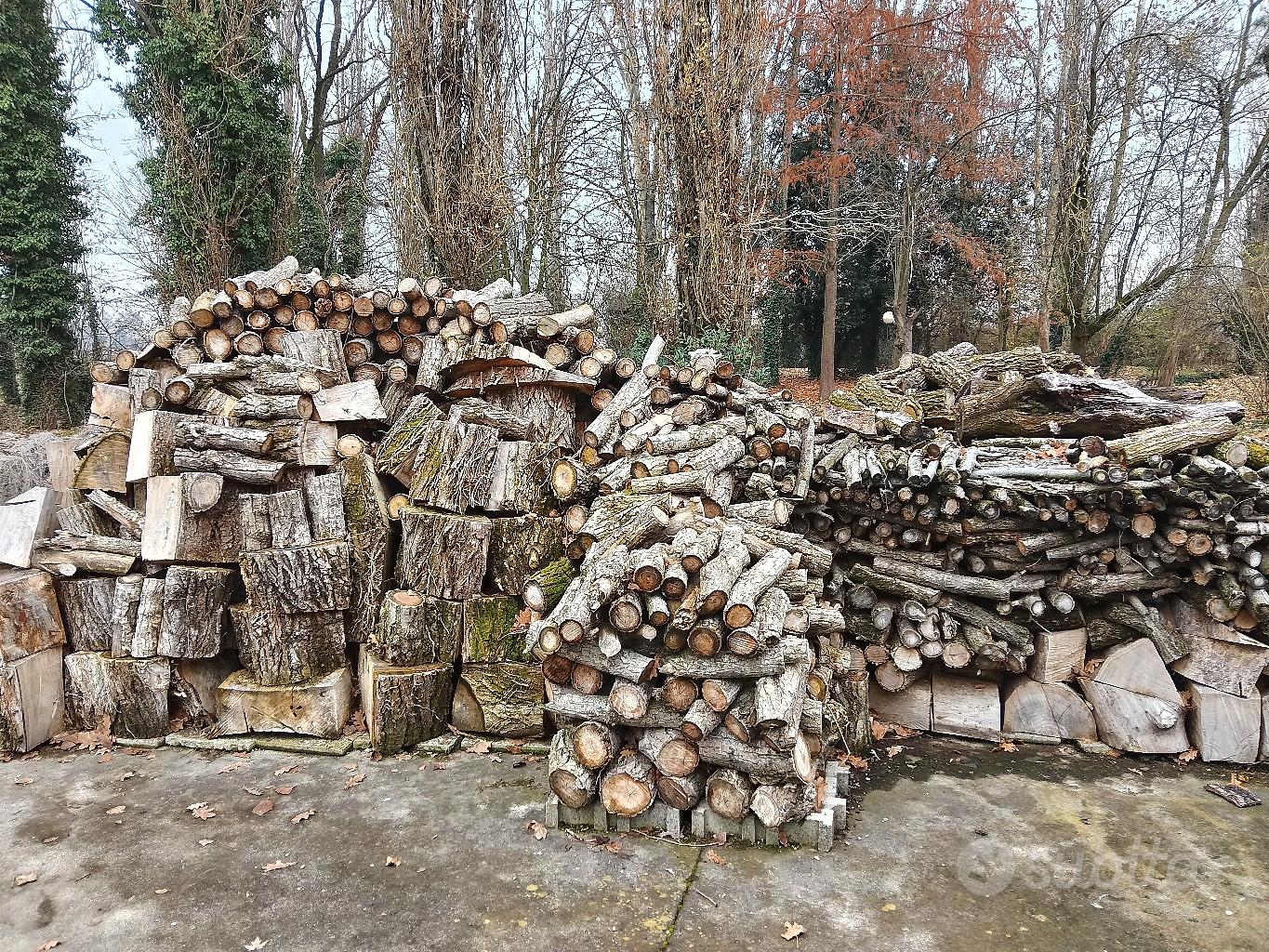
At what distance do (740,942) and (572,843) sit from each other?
3.65 ft

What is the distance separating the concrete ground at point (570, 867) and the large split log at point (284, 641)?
0.66 m

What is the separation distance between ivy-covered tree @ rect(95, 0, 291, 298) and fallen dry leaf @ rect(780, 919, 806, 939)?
12770mm

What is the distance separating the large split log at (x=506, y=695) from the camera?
533 cm

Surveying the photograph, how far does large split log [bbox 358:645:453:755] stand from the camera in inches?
202

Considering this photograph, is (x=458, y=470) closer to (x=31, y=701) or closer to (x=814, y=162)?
Result: (x=31, y=701)

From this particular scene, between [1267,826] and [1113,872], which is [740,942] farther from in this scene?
[1267,826]

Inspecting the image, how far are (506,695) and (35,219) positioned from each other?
1248 centimetres

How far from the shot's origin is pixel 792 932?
3309 mm

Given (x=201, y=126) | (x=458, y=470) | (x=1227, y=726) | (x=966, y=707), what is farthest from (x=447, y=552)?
(x=201, y=126)

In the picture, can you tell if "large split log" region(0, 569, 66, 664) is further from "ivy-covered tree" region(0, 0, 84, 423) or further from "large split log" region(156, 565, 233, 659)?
"ivy-covered tree" region(0, 0, 84, 423)

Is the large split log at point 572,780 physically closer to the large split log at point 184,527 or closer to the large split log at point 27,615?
the large split log at point 184,527

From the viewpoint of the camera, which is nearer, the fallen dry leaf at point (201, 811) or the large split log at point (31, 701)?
the fallen dry leaf at point (201, 811)

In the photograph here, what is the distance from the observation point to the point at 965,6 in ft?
58.0

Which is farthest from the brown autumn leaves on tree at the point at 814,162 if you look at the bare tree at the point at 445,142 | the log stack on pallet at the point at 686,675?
the log stack on pallet at the point at 686,675
